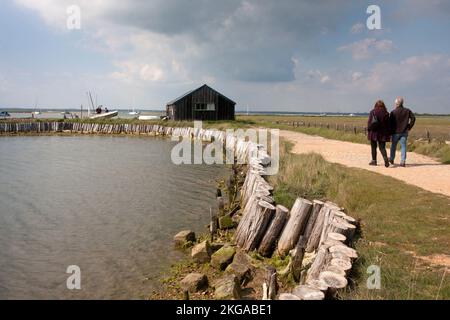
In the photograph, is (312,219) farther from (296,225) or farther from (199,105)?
(199,105)

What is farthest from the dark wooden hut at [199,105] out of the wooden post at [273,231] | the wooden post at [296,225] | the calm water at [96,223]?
the wooden post at [296,225]

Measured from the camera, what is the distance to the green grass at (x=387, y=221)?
17.9ft

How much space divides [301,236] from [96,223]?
22.7 feet

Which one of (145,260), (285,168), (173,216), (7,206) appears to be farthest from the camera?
(285,168)

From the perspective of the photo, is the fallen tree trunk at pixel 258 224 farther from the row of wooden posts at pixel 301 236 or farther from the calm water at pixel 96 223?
the calm water at pixel 96 223

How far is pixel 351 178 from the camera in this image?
40.5 feet

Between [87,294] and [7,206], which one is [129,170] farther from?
[87,294]

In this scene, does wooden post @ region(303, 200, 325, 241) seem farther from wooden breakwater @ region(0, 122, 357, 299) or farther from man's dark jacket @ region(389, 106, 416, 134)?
man's dark jacket @ region(389, 106, 416, 134)

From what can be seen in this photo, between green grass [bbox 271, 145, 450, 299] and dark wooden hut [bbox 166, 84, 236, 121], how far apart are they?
3695cm

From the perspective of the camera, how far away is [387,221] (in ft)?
27.8

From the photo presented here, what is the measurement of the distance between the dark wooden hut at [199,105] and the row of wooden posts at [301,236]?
41.3 meters

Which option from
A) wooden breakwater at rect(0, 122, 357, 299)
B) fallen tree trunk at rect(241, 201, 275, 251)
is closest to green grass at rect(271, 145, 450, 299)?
wooden breakwater at rect(0, 122, 357, 299)

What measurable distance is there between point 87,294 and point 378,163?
12709 millimetres
